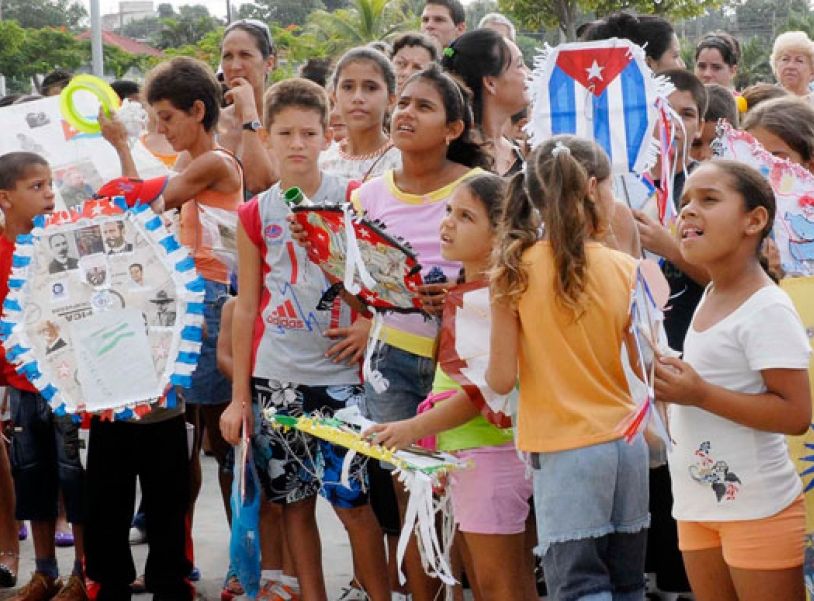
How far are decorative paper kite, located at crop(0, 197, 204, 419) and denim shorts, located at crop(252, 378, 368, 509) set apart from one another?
365 millimetres

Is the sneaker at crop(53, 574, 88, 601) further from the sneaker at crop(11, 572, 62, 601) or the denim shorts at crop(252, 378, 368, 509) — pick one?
the denim shorts at crop(252, 378, 368, 509)

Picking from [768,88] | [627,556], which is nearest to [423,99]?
[627,556]

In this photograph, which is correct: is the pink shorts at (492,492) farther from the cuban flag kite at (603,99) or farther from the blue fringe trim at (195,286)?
the blue fringe trim at (195,286)

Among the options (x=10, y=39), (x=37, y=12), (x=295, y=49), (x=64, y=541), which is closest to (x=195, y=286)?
(x=64, y=541)

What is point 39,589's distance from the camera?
17.0 ft

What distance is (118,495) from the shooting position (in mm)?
4867

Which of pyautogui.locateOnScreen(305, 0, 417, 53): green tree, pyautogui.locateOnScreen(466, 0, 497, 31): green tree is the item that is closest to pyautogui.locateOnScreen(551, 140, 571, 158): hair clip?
pyautogui.locateOnScreen(305, 0, 417, 53): green tree

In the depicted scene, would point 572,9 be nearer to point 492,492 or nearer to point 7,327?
point 7,327

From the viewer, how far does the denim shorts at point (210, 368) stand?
522 centimetres

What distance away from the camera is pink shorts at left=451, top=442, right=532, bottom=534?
12.3ft

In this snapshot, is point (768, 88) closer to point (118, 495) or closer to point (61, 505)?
point (118, 495)

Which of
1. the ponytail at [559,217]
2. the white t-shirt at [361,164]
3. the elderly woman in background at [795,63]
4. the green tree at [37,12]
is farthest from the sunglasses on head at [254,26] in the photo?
the green tree at [37,12]

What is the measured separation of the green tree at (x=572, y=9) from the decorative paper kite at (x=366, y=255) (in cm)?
2382

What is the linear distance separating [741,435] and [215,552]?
3014 mm
